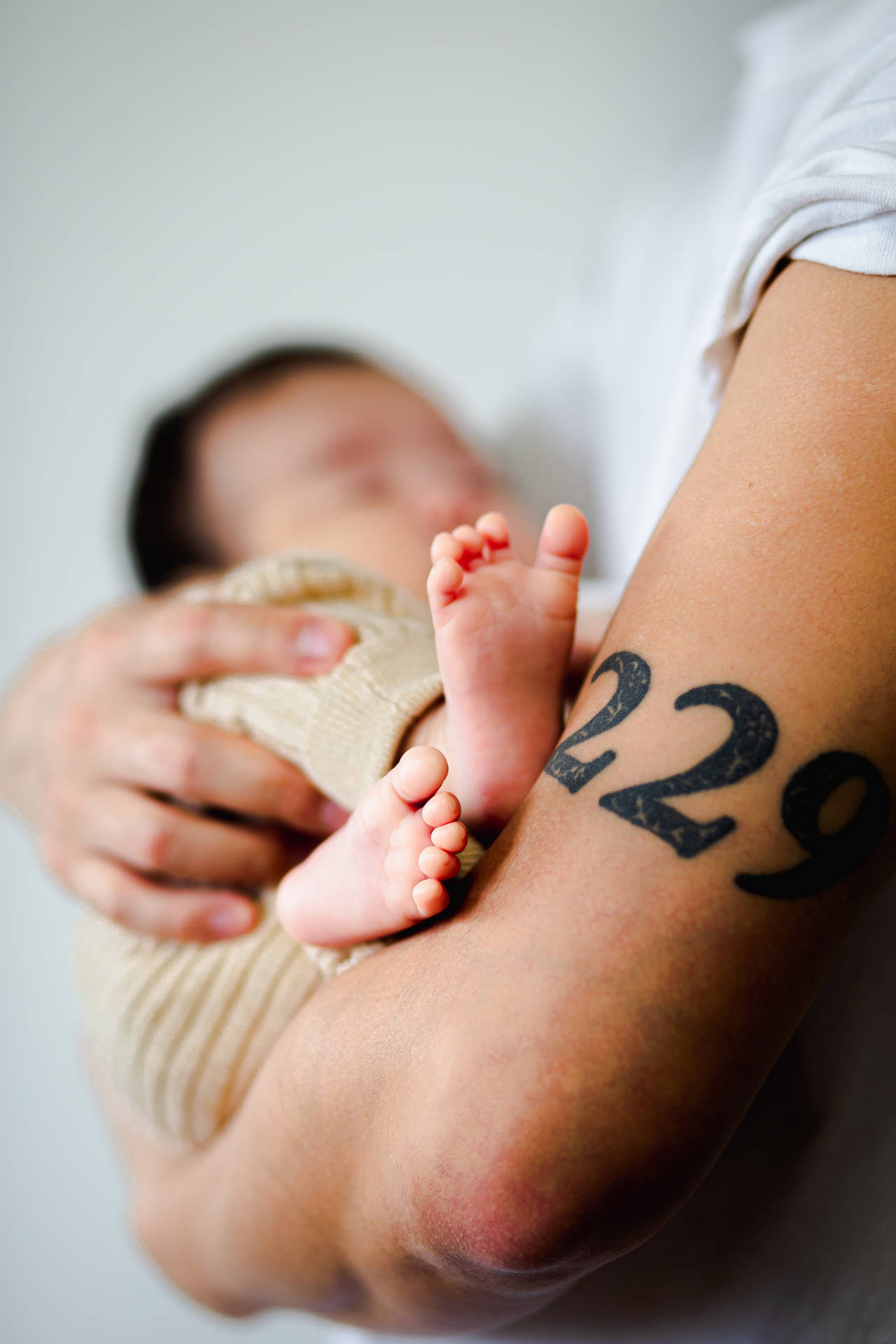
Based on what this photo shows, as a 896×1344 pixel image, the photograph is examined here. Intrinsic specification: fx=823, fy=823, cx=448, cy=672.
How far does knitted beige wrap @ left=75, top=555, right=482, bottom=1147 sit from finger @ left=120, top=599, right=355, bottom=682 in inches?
0.8

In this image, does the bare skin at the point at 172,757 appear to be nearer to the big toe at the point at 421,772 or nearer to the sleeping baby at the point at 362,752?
the sleeping baby at the point at 362,752

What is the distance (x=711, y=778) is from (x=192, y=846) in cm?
Result: 58

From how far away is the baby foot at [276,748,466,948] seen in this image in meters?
0.50

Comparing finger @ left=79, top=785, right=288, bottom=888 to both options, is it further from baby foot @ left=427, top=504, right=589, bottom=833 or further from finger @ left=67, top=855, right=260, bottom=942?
baby foot @ left=427, top=504, right=589, bottom=833

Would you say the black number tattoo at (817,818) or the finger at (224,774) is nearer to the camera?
the black number tattoo at (817,818)

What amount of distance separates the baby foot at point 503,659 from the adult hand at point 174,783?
212mm

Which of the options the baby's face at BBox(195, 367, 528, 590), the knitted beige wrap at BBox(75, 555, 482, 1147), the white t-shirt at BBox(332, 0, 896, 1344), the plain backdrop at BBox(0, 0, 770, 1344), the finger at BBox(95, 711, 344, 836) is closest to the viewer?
the white t-shirt at BBox(332, 0, 896, 1344)

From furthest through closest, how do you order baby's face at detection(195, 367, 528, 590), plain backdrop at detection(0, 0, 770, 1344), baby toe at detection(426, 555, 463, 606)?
plain backdrop at detection(0, 0, 770, 1344) → baby's face at detection(195, 367, 528, 590) → baby toe at detection(426, 555, 463, 606)

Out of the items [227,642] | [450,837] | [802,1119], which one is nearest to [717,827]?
[450,837]

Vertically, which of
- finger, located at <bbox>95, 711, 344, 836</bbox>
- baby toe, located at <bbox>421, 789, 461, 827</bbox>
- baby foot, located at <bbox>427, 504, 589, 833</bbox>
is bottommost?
finger, located at <bbox>95, 711, 344, 836</bbox>

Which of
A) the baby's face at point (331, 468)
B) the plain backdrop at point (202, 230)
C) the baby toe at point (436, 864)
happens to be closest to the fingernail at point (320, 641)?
the baby toe at point (436, 864)

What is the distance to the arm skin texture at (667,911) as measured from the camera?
39cm

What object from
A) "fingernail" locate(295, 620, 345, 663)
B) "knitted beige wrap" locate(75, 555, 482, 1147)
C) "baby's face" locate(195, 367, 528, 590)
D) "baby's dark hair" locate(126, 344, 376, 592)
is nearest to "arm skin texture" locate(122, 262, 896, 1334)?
"knitted beige wrap" locate(75, 555, 482, 1147)

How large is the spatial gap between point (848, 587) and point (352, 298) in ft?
6.12
